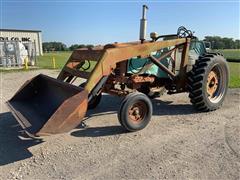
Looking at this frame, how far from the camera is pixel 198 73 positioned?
19.2ft

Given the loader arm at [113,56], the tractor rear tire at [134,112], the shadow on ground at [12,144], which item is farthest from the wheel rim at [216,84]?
the shadow on ground at [12,144]

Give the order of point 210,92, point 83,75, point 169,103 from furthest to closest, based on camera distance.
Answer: point 169,103, point 210,92, point 83,75

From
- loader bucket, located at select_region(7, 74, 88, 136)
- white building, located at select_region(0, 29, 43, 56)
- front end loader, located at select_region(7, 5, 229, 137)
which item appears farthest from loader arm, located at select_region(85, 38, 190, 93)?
white building, located at select_region(0, 29, 43, 56)

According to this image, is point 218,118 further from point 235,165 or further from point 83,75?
point 83,75

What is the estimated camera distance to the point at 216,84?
21.5 feet

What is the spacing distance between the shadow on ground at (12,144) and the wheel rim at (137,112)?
5.38 feet

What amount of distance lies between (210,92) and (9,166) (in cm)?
451

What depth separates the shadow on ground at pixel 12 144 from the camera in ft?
13.3

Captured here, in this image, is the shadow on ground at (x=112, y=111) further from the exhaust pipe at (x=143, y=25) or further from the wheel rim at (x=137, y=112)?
the exhaust pipe at (x=143, y=25)

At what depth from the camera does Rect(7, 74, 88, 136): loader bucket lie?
3.97 metres

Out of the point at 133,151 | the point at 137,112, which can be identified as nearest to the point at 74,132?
the point at 137,112

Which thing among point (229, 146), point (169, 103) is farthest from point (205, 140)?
point (169, 103)

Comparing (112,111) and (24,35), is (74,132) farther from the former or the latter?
(24,35)

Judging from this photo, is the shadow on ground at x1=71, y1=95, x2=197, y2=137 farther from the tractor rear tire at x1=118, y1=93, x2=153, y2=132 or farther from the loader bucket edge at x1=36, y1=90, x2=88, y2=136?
the loader bucket edge at x1=36, y1=90, x2=88, y2=136
